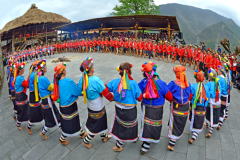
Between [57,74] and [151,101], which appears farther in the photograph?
[57,74]

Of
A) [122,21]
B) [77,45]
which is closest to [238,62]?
[122,21]

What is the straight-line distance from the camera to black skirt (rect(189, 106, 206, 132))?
340cm

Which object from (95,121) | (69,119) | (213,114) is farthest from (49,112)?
(213,114)

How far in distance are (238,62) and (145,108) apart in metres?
7.35

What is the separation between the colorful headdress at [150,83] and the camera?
2914 mm

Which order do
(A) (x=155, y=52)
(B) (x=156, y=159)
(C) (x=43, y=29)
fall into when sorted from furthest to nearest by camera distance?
(C) (x=43, y=29), (A) (x=155, y=52), (B) (x=156, y=159)

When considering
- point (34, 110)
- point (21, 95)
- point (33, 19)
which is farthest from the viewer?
point (33, 19)

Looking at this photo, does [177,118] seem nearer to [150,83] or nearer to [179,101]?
[179,101]

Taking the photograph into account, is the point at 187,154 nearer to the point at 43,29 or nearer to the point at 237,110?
the point at 237,110

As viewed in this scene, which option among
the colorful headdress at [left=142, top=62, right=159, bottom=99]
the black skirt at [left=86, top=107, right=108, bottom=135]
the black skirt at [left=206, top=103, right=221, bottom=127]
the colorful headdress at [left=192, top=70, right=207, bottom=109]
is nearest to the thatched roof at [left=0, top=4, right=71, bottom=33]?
the black skirt at [left=86, top=107, right=108, bottom=135]

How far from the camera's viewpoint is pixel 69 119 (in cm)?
339

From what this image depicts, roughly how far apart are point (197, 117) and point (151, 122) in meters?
1.09

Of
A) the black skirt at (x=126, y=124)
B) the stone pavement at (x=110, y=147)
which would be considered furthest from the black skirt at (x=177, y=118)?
the black skirt at (x=126, y=124)

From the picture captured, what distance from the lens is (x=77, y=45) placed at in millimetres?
18750
